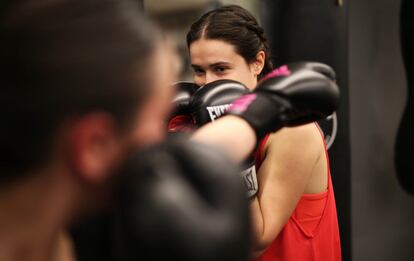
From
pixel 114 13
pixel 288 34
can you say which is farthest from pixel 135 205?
pixel 288 34

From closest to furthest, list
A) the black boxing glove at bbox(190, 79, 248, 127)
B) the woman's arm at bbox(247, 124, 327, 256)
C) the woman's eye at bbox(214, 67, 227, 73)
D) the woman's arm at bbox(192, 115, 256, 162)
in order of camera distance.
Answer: the woman's arm at bbox(192, 115, 256, 162) → the black boxing glove at bbox(190, 79, 248, 127) → the woman's arm at bbox(247, 124, 327, 256) → the woman's eye at bbox(214, 67, 227, 73)

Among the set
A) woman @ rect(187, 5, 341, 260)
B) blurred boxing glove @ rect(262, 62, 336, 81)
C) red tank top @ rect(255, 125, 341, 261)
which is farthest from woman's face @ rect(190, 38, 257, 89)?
blurred boxing glove @ rect(262, 62, 336, 81)

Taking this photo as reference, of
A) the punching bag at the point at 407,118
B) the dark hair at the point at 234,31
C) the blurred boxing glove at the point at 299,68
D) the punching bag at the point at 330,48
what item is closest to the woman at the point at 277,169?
the dark hair at the point at 234,31

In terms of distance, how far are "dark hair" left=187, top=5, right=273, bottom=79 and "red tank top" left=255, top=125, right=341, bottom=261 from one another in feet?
1.01

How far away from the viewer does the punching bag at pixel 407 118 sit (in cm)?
203

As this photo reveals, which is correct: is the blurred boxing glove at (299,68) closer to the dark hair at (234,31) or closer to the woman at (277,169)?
the woman at (277,169)

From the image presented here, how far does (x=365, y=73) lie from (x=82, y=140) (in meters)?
2.45

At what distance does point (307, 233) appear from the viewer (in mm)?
1271

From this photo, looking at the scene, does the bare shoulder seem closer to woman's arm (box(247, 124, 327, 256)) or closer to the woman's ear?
woman's arm (box(247, 124, 327, 256))

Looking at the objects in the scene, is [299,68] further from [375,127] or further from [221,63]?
[375,127]

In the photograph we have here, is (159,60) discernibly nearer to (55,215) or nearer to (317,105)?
(55,215)

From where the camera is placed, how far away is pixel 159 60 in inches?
22.4

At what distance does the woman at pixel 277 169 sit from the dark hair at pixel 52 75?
657 millimetres

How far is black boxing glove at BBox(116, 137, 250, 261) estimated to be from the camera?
51cm
